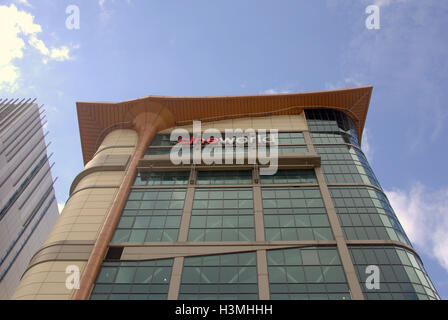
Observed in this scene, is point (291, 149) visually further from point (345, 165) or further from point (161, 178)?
point (161, 178)

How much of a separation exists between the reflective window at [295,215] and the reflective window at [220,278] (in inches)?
134

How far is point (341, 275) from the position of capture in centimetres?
2197

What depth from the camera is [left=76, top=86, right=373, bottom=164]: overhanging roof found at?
1657 inches

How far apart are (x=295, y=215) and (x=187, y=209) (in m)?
9.76

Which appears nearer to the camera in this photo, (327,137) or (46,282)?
(46,282)

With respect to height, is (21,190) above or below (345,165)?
above

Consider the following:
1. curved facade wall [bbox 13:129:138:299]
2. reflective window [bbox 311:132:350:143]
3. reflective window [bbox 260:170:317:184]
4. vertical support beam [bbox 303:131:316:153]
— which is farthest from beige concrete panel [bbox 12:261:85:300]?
reflective window [bbox 311:132:350:143]

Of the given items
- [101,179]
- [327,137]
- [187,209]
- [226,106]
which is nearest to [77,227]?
[101,179]

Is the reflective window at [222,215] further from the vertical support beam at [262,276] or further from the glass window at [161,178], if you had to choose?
the glass window at [161,178]

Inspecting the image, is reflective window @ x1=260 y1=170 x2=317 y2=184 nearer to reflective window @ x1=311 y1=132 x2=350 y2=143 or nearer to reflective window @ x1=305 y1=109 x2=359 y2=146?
reflective window @ x1=311 y1=132 x2=350 y2=143

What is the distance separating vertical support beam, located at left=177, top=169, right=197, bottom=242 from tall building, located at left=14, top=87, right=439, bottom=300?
124 mm

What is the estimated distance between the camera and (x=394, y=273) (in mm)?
22172
